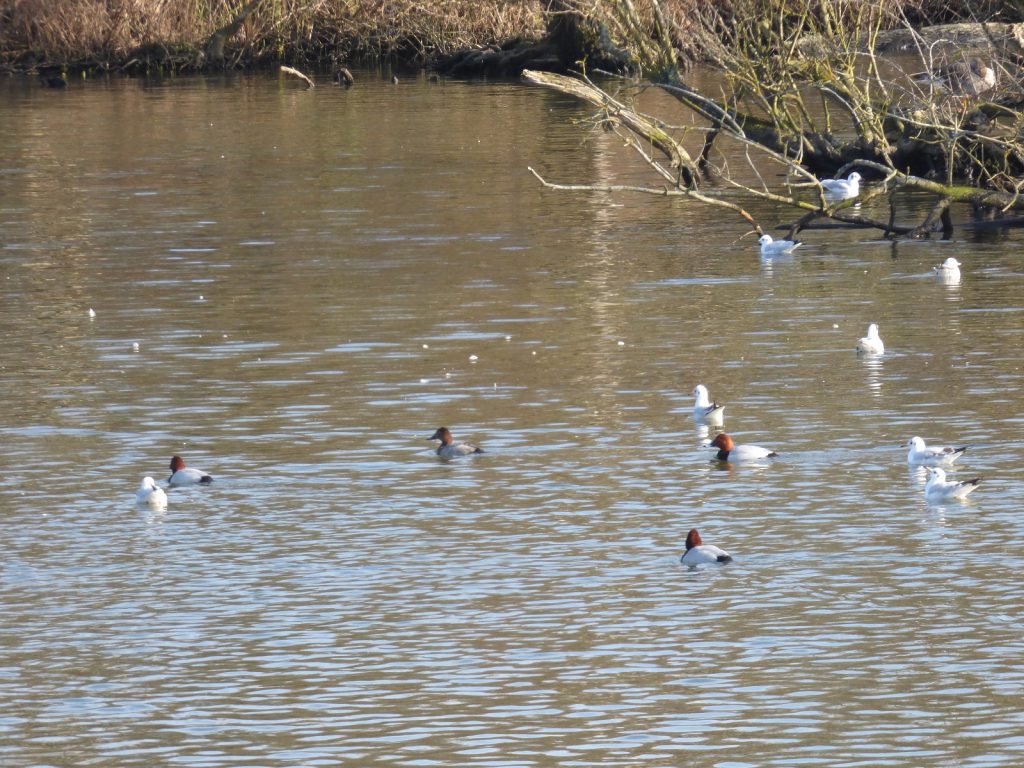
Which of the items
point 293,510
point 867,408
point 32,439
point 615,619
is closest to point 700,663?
point 615,619

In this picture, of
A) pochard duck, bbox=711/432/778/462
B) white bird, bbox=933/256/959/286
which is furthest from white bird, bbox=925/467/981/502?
white bird, bbox=933/256/959/286

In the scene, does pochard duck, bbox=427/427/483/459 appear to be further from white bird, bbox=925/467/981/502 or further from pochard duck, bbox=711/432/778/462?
white bird, bbox=925/467/981/502

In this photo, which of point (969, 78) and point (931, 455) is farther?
point (969, 78)

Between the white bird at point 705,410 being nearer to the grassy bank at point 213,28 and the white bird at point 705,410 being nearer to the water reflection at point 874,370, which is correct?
the water reflection at point 874,370

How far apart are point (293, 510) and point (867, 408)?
5033 millimetres

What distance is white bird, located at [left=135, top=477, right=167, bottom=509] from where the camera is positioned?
13.4 metres

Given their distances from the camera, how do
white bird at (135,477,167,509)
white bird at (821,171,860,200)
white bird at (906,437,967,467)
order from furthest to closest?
white bird at (821,171,860,200), white bird at (906,437,967,467), white bird at (135,477,167,509)

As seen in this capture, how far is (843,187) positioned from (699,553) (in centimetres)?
1528

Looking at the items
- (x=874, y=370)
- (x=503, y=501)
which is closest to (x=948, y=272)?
(x=874, y=370)

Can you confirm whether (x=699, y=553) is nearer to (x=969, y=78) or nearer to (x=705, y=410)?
(x=705, y=410)

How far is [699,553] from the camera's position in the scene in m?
11.6

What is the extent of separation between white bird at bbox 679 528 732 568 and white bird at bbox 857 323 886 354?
20.6 feet

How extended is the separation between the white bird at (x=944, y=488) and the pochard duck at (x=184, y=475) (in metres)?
5.05

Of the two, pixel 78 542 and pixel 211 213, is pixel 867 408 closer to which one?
pixel 78 542
